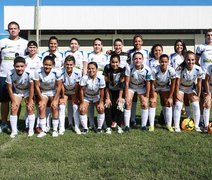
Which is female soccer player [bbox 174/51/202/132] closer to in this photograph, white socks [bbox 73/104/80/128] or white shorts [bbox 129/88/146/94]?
white shorts [bbox 129/88/146/94]

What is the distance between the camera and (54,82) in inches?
247

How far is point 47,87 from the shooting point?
248 inches

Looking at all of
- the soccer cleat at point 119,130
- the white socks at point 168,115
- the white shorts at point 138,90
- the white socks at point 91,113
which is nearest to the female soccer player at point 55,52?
the white socks at point 91,113

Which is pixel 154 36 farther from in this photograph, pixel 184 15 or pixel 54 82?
pixel 54 82

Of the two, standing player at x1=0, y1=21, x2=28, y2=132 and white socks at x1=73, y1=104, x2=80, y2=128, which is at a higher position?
standing player at x1=0, y1=21, x2=28, y2=132

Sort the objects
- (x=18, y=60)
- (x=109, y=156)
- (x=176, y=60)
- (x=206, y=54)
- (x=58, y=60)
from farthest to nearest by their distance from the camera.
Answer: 1. (x=176, y=60)
2. (x=206, y=54)
3. (x=58, y=60)
4. (x=18, y=60)
5. (x=109, y=156)

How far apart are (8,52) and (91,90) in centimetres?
170

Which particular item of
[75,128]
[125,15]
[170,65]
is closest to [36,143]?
[75,128]

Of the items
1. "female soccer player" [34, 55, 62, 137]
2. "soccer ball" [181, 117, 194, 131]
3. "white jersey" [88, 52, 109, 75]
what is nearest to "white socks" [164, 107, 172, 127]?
"soccer ball" [181, 117, 194, 131]

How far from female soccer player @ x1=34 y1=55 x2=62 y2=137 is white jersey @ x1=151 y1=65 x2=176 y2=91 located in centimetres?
176

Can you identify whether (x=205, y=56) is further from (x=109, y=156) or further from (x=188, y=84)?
(x=109, y=156)

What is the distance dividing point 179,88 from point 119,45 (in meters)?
Result: 1.42

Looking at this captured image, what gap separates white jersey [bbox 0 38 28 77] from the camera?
6.55 metres

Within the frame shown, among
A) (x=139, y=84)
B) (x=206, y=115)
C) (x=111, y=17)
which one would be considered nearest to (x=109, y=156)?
(x=139, y=84)
